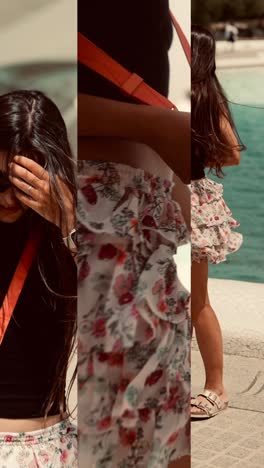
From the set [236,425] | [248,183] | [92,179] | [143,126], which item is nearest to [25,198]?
[92,179]

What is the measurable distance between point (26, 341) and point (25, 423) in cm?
15

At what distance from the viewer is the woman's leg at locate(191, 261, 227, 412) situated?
3.71 m

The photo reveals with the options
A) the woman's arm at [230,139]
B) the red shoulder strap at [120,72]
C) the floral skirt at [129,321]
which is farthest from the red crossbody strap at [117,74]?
the woman's arm at [230,139]

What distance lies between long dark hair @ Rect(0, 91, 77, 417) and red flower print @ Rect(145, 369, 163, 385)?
0.13 m

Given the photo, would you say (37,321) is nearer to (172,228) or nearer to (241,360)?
(172,228)

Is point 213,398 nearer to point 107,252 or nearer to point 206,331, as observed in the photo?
point 206,331

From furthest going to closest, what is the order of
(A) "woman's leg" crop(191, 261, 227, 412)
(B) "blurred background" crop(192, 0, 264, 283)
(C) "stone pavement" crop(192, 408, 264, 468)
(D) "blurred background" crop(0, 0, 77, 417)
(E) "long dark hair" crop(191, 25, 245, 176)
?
1. (B) "blurred background" crop(192, 0, 264, 283)
2. (A) "woman's leg" crop(191, 261, 227, 412)
3. (E) "long dark hair" crop(191, 25, 245, 176)
4. (C) "stone pavement" crop(192, 408, 264, 468)
5. (D) "blurred background" crop(0, 0, 77, 417)

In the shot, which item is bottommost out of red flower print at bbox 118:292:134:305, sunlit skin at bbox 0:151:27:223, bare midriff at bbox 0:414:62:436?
bare midriff at bbox 0:414:62:436

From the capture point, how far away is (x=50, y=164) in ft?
4.88

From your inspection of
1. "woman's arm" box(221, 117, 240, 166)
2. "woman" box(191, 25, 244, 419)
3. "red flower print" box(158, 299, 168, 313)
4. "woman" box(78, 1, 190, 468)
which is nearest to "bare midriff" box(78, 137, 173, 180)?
"woman" box(78, 1, 190, 468)

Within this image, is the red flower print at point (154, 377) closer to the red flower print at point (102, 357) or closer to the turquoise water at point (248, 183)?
the red flower print at point (102, 357)

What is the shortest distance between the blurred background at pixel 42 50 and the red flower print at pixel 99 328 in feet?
0.91

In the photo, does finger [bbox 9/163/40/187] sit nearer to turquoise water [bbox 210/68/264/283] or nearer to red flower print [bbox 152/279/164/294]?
red flower print [bbox 152/279/164/294]

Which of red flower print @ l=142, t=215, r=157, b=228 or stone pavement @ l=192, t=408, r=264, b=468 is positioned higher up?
red flower print @ l=142, t=215, r=157, b=228
